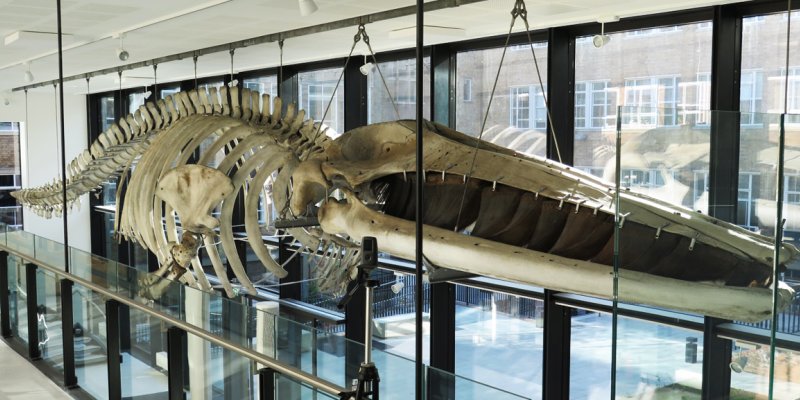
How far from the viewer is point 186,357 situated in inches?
143

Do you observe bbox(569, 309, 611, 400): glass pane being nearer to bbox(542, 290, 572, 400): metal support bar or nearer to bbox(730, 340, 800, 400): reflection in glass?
bbox(542, 290, 572, 400): metal support bar

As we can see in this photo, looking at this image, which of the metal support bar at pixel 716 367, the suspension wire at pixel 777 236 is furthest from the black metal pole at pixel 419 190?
the suspension wire at pixel 777 236

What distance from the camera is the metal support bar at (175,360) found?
3.51 meters

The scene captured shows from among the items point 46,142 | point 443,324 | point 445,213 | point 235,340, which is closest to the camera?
point 235,340

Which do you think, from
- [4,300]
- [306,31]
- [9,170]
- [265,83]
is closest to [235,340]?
[4,300]

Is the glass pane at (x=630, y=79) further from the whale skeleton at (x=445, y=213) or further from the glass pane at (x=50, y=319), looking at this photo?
the glass pane at (x=50, y=319)

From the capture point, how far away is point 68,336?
4785mm

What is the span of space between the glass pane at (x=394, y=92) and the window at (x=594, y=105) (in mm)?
2187

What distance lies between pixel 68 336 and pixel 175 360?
1.55 metres

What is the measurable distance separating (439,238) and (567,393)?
16.7 feet

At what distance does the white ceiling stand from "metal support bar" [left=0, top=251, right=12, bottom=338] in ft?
6.54

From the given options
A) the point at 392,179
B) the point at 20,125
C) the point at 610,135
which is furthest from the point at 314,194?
the point at 20,125

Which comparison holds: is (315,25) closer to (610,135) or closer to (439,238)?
(610,135)

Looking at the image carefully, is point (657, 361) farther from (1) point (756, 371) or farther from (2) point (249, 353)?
(2) point (249, 353)
